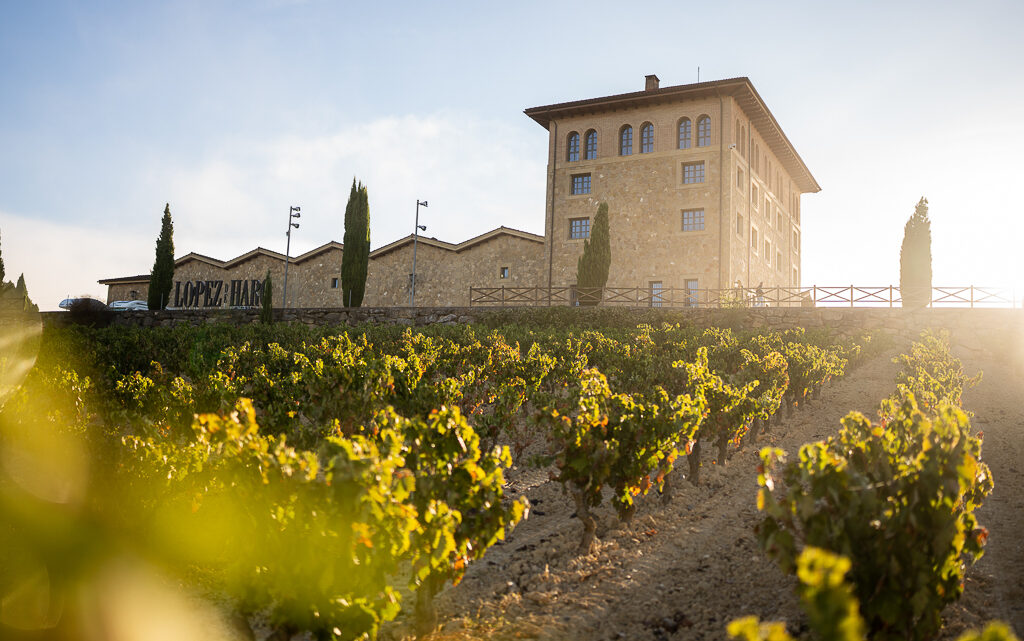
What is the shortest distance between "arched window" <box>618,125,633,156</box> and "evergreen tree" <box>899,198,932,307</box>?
16.0 m

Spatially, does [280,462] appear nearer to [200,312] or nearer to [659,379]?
[659,379]

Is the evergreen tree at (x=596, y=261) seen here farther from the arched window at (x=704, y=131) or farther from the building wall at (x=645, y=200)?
the arched window at (x=704, y=131)

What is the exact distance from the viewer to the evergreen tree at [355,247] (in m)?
32.3

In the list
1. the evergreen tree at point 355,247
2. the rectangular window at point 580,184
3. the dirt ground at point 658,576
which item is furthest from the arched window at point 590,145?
the dirt ground at point 658,576

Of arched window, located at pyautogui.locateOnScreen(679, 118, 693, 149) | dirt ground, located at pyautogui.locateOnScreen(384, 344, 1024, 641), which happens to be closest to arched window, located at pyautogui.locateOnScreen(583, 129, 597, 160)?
arched window, located at pyautogui.locateOnScreen(679, 118, 693, 149)

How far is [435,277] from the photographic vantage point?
36000 mm

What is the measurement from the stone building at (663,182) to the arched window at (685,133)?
0.16 ft

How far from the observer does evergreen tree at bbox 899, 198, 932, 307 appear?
33.9 meters

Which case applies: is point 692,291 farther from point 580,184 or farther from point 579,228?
point 580,184

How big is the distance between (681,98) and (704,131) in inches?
77.8

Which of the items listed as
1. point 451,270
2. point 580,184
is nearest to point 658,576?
point 580,184

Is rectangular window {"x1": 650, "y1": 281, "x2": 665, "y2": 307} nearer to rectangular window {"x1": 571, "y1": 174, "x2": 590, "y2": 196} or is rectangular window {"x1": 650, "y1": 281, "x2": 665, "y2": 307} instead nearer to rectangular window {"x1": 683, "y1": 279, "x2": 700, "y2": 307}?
rectangular window {"x1": 683, "y1": 279, "x2": 700, "y2": 307}

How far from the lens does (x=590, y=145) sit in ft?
110

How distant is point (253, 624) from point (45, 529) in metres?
2.53
